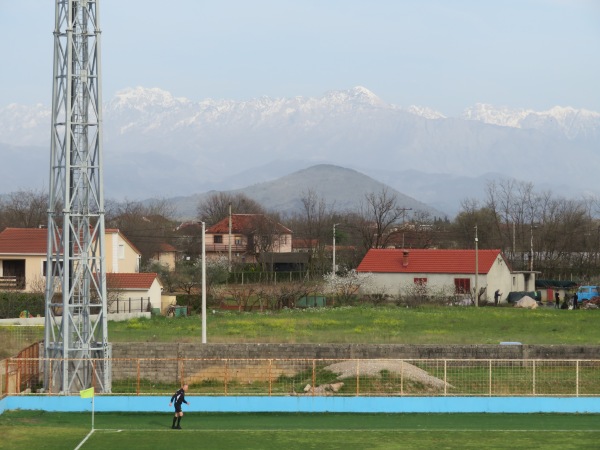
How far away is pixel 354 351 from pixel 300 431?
8579 mm

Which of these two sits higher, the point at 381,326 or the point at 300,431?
the point at 381,326

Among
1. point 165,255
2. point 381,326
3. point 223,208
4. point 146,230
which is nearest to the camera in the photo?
point 381,326

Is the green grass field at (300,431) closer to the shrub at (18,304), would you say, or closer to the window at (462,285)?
the shrub at (18,304)

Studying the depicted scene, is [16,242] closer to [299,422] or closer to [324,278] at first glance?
[324,278]

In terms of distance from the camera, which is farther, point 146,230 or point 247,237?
point 247,237

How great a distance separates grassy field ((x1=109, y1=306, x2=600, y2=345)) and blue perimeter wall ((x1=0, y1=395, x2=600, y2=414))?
9.23 meters

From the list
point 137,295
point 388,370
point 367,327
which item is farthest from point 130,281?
point 388,370

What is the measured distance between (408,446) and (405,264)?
43.3 m

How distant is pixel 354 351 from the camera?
119ft

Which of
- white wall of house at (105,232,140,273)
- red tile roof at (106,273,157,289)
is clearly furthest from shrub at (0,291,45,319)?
white wall of house at (105,232,140,273)

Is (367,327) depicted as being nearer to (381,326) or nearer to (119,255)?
(381,326)

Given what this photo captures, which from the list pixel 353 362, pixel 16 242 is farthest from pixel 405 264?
pixel 353 362

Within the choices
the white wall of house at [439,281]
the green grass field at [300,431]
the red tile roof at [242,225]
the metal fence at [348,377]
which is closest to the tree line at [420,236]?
the red tile roof at [242,225]

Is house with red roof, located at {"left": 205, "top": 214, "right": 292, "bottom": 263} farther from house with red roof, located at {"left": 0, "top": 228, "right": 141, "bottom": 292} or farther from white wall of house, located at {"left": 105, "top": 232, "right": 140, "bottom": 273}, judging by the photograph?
house with red roof, located at {"left": 0, "top": 228, "right": 141, "bottom": 292}
